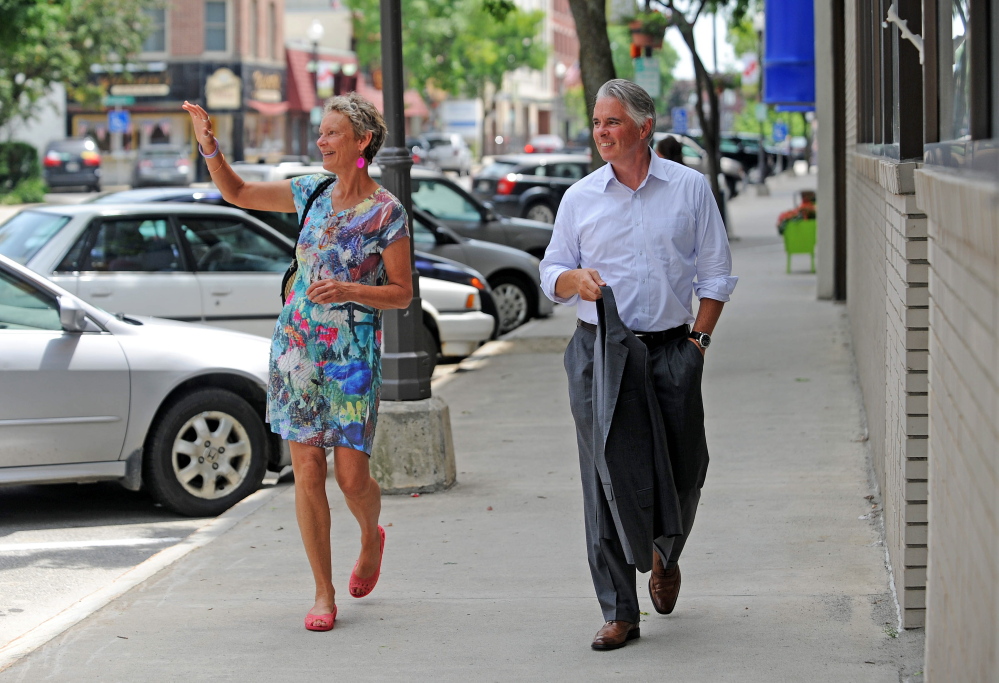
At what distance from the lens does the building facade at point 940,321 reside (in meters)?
2.60

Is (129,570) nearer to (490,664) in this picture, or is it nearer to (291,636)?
(291,636)

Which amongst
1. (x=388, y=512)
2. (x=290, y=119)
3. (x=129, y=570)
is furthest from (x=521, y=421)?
(x=290, y=119)

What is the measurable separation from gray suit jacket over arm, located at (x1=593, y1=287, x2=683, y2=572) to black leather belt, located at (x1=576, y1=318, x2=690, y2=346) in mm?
119

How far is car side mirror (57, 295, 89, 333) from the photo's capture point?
6.91 m

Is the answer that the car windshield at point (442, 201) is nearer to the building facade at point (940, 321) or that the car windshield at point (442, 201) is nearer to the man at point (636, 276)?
the building facade at point (940, 321)

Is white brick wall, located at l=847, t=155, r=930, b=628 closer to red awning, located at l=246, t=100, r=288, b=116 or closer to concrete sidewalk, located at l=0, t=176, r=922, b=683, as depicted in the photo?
concrete sidewalk, located at l=0, t=176, r=922, b=683

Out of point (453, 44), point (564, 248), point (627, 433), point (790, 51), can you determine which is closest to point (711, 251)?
point (564, 248)

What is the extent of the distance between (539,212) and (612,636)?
23.1 m

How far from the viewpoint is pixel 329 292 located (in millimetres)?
4723

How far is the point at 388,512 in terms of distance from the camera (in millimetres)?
6848

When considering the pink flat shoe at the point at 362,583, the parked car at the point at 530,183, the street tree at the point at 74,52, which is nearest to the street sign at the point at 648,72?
the parked car at the point at 530,183

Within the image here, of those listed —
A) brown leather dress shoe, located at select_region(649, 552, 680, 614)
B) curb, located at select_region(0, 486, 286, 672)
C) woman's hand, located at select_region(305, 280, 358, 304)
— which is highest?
woman's hand, located at select_region(305, 280, 358, 304)

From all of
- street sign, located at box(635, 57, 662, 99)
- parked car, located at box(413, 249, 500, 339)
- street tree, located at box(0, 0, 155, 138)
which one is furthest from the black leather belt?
street tree, located at box(0, 0, 155, 138)

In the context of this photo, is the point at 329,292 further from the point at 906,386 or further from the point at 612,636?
the point at 906,386
